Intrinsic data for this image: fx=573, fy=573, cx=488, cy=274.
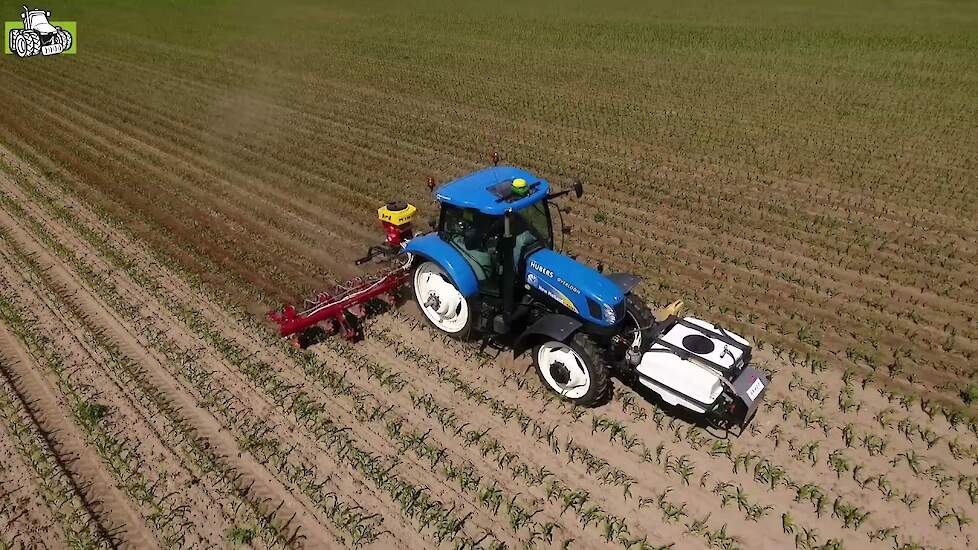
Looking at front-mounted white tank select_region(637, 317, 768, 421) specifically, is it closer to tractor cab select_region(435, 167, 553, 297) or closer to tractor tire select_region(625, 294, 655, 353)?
tractor tire select_region(625, 294, 655, 353)

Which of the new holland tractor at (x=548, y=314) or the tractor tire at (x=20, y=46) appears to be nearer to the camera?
the new holland tractor at (x=548, y=314)

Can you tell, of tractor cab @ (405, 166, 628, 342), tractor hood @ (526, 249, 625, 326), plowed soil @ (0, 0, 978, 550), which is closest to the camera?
plowed soil @ (0, 0, 978, 550)

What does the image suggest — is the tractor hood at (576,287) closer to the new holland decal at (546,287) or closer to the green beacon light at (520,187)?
the new holland decal at (546,287)

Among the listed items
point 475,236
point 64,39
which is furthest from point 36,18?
point 475,236

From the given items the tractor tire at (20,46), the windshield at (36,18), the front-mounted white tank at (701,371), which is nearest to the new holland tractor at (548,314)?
the front-mounted white tank at (701,371)

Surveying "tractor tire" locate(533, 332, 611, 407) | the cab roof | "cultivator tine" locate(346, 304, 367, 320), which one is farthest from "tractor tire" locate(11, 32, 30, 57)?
"tractor tire" locate(533, 332, 611, 407)

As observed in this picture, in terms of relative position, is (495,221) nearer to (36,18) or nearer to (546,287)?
(546,287)
